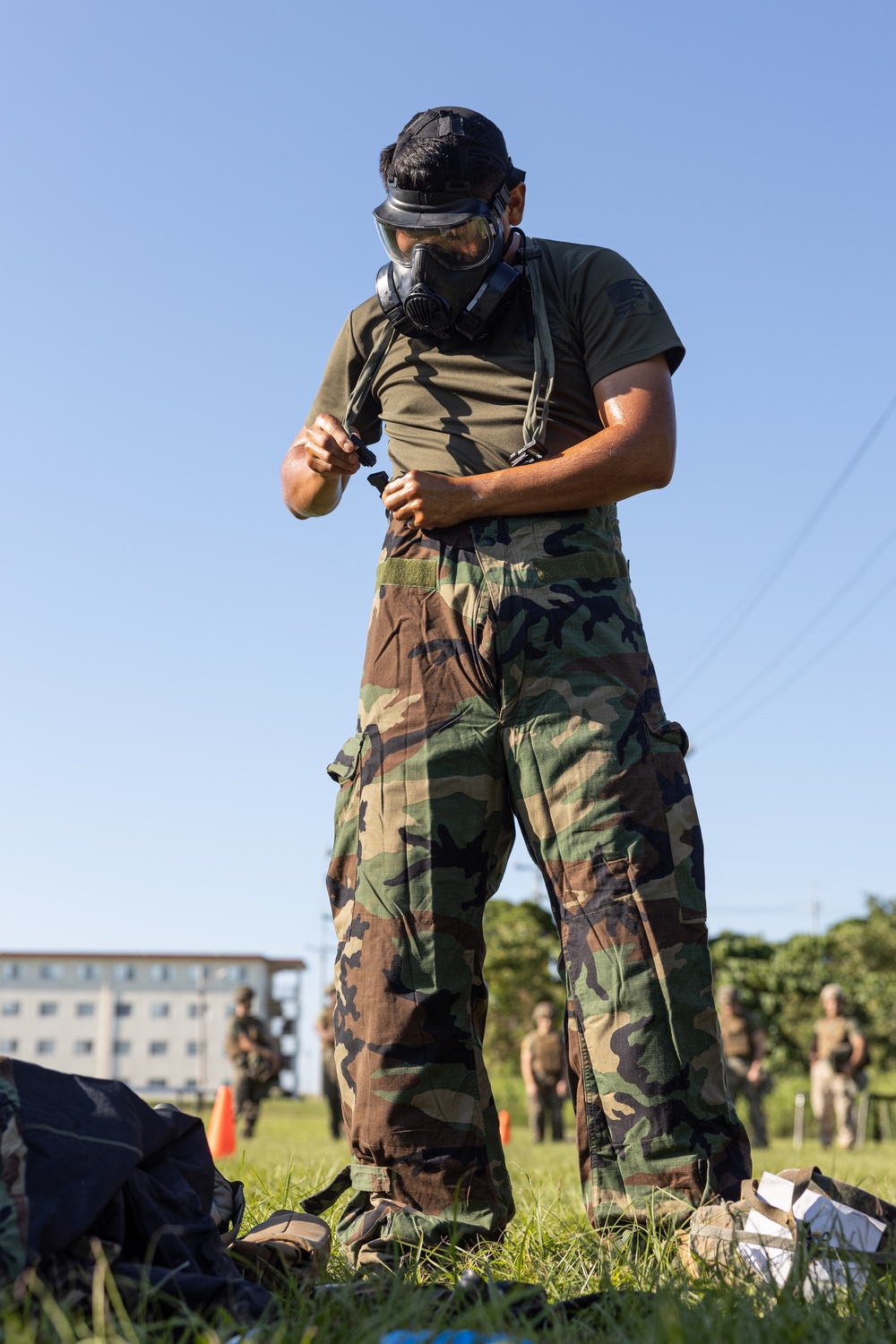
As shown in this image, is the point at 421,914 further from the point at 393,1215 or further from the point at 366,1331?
the point at 366,1331

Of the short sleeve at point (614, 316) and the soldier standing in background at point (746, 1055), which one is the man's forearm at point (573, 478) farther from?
the soldier standing in background at point (746, 1055)

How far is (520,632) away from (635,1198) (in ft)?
4.03

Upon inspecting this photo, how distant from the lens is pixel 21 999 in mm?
97562

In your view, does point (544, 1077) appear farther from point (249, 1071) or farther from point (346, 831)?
point (346, 831)

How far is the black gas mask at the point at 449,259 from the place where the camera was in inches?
121

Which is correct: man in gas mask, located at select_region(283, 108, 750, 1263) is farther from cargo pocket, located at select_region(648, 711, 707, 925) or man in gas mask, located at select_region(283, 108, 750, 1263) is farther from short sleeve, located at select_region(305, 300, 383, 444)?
short sleeve, located at select_region(305, 300, 383, 444)

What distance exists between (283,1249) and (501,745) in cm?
115

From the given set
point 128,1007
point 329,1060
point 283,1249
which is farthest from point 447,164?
point 128,1007

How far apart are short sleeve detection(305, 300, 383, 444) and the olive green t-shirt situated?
0.57 feet

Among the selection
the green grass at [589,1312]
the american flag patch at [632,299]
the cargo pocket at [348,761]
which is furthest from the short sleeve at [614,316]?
the green grass at [589,1312]

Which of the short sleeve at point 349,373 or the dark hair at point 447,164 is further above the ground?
the dark hair at point 447,164

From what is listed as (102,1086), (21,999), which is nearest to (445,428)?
(102,1086)

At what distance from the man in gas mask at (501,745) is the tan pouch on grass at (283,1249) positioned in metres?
0.23

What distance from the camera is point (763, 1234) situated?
2.27 meters
